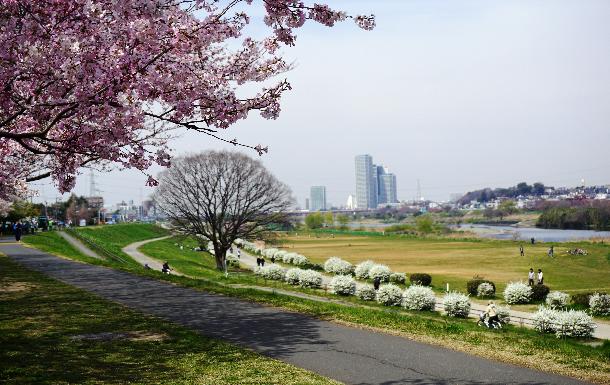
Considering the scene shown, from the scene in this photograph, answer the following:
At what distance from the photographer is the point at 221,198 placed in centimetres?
5016

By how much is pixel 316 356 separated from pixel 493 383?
3367mm

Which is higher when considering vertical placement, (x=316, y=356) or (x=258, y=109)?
(x=258, y=109)

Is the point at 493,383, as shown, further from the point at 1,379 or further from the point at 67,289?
the point at 67,289

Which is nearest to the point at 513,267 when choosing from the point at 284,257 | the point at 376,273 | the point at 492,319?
the point at 376,273

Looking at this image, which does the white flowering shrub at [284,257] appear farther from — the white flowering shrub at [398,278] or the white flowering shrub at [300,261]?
the white flowering shrub at [398,278]

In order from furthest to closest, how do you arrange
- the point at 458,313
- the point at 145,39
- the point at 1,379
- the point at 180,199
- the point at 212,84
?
the point at 180,199, the point at 458,313, the point at 212,84, the point at 145,39, the point at 1,379

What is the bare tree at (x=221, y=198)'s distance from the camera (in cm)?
4953

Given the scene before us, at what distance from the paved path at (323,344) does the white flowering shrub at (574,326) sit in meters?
7.14

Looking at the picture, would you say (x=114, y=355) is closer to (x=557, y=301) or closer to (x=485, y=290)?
(x=557, y=301)

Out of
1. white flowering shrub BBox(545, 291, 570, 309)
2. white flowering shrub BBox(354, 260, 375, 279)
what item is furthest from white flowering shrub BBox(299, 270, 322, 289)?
white flowering shrub BBox(545, 291, 570, 309)

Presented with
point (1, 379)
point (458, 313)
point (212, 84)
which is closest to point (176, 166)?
point (458, 313)

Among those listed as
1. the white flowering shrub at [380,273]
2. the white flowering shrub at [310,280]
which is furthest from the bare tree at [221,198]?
the white flowering shrub at [310,280]

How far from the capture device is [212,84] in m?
12.8

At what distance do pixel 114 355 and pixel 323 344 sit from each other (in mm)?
4270
